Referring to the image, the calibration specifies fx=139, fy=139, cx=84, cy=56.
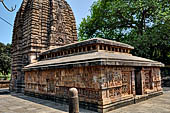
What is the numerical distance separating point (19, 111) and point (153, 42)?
14.2 metres

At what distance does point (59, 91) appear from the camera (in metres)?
8.58

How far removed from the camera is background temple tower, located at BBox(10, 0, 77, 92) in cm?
1404

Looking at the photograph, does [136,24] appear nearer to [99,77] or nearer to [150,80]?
[150,80]

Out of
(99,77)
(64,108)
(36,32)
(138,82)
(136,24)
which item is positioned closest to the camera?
(99,77)

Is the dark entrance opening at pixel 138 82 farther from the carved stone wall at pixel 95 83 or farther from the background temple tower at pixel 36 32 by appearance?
the background temple tower at pixel 36 32

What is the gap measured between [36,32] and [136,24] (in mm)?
13517

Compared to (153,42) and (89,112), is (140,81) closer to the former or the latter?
(89,112)

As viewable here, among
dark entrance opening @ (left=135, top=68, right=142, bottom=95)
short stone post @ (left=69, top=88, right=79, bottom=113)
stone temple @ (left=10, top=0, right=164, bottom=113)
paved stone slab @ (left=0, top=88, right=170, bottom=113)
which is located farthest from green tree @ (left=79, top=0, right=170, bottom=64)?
short stone post @ (left=69, top=88, right=79, bottom=113)

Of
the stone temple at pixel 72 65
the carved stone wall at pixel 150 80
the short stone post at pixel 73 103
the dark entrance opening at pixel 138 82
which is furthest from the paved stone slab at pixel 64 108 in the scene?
the short stone post at pixel 73 103

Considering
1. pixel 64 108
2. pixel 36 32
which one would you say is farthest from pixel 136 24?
pixel 64 108

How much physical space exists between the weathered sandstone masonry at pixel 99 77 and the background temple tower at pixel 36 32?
3735 millimetres

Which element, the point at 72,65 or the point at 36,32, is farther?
the point at 36,32

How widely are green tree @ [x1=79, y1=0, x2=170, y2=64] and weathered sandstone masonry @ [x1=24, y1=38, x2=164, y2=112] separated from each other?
6.22 m

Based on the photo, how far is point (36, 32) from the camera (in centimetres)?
1427
